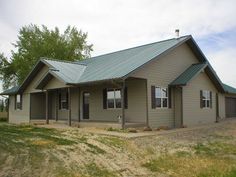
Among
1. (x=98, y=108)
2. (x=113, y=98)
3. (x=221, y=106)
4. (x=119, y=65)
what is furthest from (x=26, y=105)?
(x=221, y=106)

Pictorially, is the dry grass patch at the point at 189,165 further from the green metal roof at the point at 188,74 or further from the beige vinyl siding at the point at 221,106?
the beige vinyl siding at the point at 221,106

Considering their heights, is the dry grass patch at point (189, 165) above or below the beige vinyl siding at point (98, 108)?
below

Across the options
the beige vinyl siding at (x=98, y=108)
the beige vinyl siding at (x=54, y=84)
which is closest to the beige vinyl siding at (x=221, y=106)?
the beige vinyl siding at (x=98, y=108)

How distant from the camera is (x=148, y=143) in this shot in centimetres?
1183

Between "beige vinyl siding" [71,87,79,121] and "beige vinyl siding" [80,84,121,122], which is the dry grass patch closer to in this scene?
"beige vinyl siding" [80,84,121,122]

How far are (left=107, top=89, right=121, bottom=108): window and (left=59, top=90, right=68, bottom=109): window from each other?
4575 millimetres

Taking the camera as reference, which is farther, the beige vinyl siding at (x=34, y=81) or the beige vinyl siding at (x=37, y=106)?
the beige vinyl siding at (x=37, y=106)

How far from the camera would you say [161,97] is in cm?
1836

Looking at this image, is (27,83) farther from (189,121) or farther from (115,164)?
(115,164)

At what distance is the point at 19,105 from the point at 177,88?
46.3 feet

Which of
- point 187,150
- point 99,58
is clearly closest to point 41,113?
point 99,58

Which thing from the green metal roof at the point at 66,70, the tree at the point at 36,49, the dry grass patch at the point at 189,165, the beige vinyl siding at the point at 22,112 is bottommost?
the dry grass patch at the point at 189,165

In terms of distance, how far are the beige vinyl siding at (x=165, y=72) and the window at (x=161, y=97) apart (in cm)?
24

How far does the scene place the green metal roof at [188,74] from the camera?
737 inches
